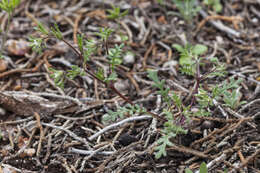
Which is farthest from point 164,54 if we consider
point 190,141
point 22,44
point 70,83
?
point 22,44

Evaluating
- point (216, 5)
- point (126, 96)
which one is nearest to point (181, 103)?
point (126, 96)

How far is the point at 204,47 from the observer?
9.89 feet

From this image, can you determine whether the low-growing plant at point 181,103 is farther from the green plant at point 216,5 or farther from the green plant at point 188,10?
the green plant at point 216,5

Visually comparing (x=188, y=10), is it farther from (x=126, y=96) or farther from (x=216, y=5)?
(x=126, y=96)

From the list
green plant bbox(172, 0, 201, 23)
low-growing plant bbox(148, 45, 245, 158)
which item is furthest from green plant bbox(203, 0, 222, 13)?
low-growing plant bbox(148, 45, 245, 158)

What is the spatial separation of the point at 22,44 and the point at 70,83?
78 cm

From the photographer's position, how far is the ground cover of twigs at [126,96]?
2.05 meters

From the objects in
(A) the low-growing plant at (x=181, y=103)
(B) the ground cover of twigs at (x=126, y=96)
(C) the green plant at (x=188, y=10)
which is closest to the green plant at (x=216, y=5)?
(B) the ground cover of twigs at (x=126, y=96)

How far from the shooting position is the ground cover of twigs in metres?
2.05

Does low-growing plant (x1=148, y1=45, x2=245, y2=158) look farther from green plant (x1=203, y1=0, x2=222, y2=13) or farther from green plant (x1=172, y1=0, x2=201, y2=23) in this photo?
green plant (x1=203, y1=0, x2=222, y2=13)

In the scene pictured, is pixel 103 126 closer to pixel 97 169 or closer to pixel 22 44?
pixel 97 169

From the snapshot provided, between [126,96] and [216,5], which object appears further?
[216,5]

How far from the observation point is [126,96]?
268 cm

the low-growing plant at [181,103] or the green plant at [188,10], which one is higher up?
the green plant at [188,10]
